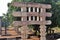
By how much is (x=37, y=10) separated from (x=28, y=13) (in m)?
0.48

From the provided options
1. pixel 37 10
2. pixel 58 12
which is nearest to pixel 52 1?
pixel 58 12

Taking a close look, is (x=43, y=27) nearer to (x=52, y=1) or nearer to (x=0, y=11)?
(x=52, y=1)

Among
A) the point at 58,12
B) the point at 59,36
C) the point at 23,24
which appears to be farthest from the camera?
the point at 59,36

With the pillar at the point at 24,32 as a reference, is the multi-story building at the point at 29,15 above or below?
above

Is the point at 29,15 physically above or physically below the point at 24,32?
above

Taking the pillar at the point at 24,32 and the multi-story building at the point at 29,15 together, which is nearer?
the multi-story building at the point at 29,15

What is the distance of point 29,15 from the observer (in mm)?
7977

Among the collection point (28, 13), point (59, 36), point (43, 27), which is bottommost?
point (59, 36)

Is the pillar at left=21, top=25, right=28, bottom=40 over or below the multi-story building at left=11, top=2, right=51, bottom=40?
below

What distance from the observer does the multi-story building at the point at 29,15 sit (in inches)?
307

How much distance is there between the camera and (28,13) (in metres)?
7.96

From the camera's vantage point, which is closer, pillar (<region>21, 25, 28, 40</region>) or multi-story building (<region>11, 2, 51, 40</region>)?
multi-story building (<region>11, 2, 51, 40</region>)

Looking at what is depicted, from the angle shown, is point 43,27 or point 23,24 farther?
point 43,27

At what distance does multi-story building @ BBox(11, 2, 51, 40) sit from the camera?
7797 millimetres
